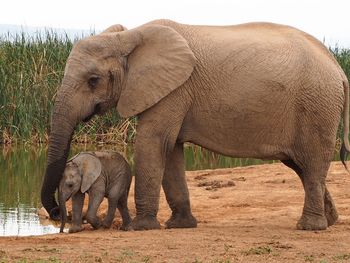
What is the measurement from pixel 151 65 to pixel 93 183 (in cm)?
127

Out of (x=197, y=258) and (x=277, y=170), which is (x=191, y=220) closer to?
(x=197, y=258)

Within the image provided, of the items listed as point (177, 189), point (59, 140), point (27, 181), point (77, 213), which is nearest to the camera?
point (59, 140)

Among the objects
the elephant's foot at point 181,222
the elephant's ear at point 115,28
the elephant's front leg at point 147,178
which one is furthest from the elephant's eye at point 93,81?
the elephant's foot at point 181,222

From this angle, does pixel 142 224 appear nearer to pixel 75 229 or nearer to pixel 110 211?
pixel 110 211

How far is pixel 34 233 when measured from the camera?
10984mm

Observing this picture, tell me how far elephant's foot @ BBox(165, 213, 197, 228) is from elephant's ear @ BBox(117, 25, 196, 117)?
129 centimetres

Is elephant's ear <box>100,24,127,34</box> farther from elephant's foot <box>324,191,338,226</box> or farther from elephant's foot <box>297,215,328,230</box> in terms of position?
elephant's foot <box>324,191,338,226</box>

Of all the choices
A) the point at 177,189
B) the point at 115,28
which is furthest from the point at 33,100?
the point at 177,189

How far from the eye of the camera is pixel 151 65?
10242 mm

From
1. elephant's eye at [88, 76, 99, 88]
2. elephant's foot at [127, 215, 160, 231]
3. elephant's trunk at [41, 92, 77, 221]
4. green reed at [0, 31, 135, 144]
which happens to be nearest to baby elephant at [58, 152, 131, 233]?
elephant's trunk at [41, 92, 77, 221]

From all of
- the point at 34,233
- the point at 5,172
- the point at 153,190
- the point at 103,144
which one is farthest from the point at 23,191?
the point at 103,144

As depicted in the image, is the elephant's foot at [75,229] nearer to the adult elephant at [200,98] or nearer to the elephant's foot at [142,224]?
the adult elephant at [200,98]

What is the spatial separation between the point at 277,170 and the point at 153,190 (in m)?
5.73

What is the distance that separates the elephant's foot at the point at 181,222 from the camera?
10.7 m
